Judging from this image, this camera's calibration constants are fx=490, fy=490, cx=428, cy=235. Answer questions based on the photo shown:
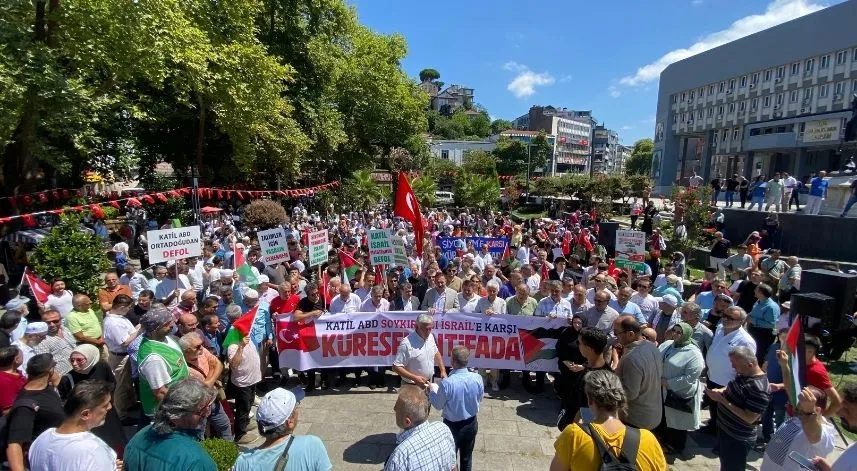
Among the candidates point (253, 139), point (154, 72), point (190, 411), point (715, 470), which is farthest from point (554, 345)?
point (253, 139)

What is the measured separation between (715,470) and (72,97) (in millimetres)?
16356

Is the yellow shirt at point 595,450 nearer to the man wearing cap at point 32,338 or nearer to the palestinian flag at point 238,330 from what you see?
the palestinian flag at point 238,330

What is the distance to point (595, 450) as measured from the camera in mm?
2738

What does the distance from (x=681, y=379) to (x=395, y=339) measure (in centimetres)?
383

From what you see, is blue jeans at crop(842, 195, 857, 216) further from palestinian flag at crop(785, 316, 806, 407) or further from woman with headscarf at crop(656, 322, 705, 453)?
palestinian flag at crop(785, 316, 806, 407)

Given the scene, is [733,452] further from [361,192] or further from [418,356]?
[361,192]

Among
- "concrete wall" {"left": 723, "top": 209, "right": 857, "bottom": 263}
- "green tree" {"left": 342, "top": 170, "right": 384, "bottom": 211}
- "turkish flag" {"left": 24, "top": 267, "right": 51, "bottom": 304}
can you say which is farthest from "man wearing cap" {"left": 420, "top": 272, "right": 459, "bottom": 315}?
"green tree" {"left": 342, "top": 170, "right": 384, "bottom": 211}

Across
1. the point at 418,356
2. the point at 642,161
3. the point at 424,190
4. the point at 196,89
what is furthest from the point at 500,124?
the point at 418,356

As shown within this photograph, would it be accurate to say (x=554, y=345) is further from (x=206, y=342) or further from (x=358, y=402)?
(x=206, y=342)

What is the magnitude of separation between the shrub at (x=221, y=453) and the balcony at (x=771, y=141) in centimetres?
5376

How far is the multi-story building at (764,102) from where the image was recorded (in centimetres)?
4234

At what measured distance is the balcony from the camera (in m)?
44.5

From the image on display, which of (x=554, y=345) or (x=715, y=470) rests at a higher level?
(x=554, y=345)

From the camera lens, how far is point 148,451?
2.71 m
